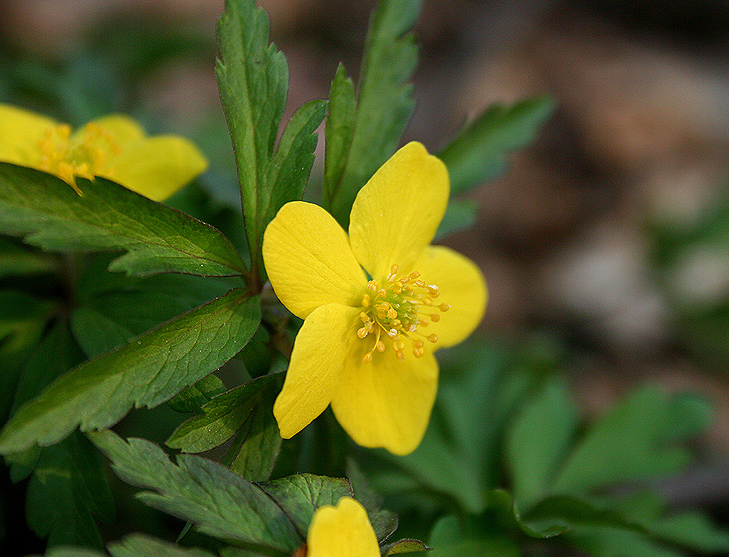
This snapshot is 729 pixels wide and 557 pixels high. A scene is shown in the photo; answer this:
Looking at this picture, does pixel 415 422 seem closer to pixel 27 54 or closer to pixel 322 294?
pixel 322 294

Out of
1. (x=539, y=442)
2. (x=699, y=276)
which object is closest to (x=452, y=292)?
(x=539, y=442)

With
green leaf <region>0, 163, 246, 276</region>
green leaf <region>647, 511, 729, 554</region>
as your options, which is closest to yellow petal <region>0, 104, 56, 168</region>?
green leaf <region>0, 163, 246, 276</region>

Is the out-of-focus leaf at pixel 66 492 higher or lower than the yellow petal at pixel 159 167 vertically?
lower

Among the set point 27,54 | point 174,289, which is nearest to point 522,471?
point 174,289

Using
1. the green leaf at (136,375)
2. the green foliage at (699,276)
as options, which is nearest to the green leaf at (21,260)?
the green leaf at (136,375)

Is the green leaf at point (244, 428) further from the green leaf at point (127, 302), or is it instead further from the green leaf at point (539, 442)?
the green leaf at point (539, 442)

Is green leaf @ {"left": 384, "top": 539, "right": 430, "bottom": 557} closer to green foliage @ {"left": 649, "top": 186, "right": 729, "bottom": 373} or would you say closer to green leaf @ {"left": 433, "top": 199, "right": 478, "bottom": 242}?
green leaf @ {"left": 433, "top": 199, "right": 478, "bottom": 242}
